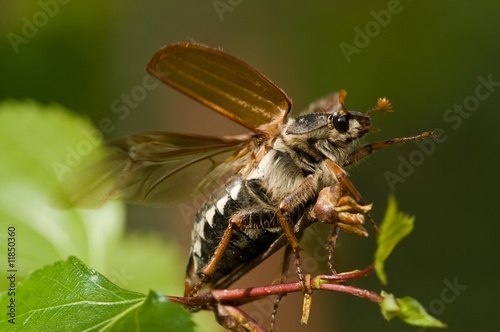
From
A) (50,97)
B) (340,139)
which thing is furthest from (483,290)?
(340,139)

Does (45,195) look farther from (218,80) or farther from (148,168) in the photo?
(218,80)

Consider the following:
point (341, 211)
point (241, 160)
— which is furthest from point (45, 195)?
point (341, 211)

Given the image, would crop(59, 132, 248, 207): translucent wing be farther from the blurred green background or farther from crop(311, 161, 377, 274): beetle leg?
the blurred green background

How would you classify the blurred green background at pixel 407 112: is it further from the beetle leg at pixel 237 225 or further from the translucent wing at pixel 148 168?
the beetle leg at pixel 237 225

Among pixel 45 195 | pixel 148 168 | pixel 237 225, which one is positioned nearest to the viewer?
pixel 237 225

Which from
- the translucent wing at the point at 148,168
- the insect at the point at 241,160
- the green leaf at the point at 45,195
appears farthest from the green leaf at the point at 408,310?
the green leaf at the point at 45,195

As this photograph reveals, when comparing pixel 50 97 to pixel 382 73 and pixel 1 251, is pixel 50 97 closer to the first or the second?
pixel 1 251
